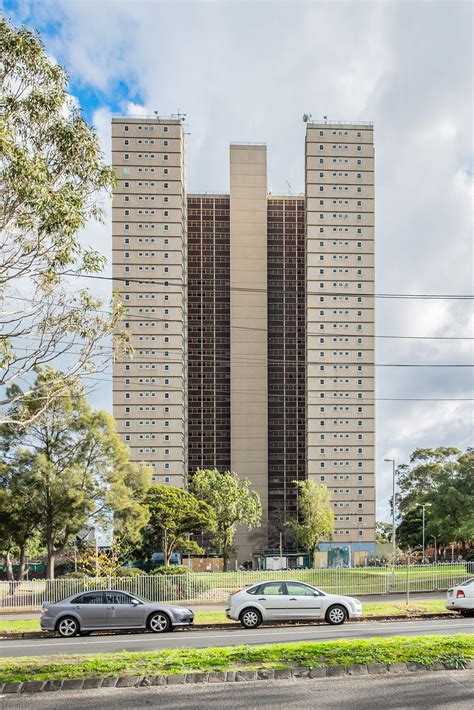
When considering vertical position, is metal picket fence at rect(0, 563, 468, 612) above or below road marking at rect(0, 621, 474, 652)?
below

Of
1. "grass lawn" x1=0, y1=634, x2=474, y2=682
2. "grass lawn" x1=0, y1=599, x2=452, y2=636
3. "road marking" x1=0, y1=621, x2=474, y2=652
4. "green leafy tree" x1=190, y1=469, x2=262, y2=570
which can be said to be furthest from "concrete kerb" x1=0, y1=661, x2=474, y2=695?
"green leafy tree" x1=190, y1=469, x2=262, y2=570

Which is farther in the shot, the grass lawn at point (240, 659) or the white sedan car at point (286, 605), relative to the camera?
the white sedan car at point (286, 605)

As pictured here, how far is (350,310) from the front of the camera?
104188 mm

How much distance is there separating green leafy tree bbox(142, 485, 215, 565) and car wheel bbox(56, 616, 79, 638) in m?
38.8

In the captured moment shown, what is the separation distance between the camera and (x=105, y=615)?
24188 mm

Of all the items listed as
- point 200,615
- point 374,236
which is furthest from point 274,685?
point 374,236

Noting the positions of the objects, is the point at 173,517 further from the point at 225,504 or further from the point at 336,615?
the point at 336,615

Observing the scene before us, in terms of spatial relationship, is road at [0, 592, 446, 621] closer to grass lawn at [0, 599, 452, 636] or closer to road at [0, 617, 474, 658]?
grass lawn at [0, 599, 452, 636]

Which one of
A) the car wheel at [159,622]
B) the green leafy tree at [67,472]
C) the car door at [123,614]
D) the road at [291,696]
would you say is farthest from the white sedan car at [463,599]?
the green leafy tree at [67,472]

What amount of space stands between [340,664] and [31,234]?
10263 mm

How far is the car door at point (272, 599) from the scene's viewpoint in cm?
2444

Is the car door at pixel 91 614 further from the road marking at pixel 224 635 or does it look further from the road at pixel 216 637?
the road marking at pixel 224 635

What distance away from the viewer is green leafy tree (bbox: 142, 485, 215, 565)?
64.2 m

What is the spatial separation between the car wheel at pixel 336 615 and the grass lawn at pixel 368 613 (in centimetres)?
386
